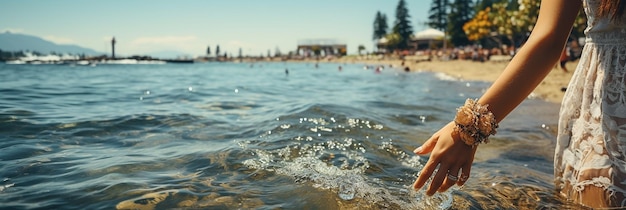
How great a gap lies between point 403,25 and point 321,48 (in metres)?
45.5

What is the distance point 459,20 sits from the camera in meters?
62.8

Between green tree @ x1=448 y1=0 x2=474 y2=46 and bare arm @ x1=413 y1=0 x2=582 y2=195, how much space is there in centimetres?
6629

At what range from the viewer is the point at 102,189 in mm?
2742

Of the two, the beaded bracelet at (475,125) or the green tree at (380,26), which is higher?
the green tree at (380,26)

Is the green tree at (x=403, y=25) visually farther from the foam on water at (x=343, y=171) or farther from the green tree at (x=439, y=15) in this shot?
the foam on water at (x=343, y=171)

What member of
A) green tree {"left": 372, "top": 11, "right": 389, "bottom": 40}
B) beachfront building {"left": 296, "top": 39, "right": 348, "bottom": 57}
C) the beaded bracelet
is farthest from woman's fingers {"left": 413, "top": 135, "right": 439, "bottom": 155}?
beachfront building {"left": 296, "top": 39, "right": 348, "bottom": 57}

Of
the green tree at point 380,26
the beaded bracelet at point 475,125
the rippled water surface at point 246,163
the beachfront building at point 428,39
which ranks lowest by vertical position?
the rippled water surface at point 246,163

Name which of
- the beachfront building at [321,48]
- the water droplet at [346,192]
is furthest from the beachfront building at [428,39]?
the water droplet at [346,192]

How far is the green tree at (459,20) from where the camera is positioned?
62594mm

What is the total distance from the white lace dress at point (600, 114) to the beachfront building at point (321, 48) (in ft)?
370

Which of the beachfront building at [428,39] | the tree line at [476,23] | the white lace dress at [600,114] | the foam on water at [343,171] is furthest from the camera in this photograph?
the beachfront building at [428,39]

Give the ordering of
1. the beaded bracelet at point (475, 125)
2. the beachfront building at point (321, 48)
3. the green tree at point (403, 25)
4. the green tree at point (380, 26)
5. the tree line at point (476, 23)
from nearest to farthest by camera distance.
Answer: the beaded bracelet at point (475, 125), the tree line at point (476, 23), the green tree at point (403, 25), the green tree at point (380, 26), the beachfront building at point (321, 48)

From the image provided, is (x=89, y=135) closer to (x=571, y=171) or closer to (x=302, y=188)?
(x=302, y=188)

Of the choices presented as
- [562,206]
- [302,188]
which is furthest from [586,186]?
[302,188]
